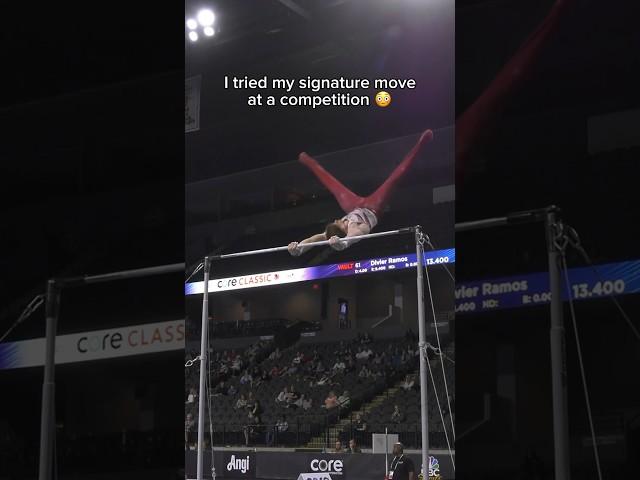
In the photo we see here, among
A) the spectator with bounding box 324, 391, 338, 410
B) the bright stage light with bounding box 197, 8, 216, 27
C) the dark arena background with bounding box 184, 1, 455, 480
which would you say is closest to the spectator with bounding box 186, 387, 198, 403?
the dark arena background with bounding box 184, 1, 455, 480

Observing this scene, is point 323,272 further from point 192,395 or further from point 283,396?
point 192,395

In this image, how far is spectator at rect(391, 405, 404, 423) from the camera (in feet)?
10.7

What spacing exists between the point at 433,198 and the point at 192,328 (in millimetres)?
1111
